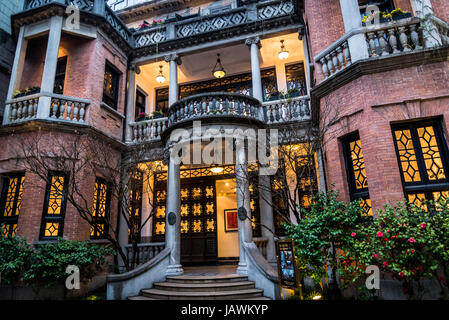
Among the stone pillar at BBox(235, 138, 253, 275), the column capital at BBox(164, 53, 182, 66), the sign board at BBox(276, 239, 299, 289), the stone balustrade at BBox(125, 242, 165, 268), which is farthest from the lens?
the column capital at BBox(164, 53, 182, 66)

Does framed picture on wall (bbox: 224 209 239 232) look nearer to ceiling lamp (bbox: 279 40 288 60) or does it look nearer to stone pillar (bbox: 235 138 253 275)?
stone pillar (bbox: 235 138 253 275)

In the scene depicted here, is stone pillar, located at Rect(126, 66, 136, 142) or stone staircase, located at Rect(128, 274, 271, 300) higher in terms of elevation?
stone pillar, located at Rect(126, 66, 136, 142)

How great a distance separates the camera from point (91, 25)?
1062 centimetres

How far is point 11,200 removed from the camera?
9.26 m

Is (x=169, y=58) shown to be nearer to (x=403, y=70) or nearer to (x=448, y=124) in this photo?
(x=403, y=70)

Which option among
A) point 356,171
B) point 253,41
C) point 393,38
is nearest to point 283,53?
point 253,41

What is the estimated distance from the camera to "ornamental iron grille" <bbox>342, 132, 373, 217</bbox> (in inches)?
263

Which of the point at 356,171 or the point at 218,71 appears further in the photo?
the point at 218,71

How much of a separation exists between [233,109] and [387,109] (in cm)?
447

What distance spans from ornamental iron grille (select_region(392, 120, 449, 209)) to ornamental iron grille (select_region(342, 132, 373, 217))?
32.6 inches

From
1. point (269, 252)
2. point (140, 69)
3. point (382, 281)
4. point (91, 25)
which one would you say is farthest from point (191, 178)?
point (382, 281)

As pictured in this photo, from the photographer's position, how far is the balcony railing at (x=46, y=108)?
9.27 meters

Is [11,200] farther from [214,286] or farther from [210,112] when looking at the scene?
[214,286]

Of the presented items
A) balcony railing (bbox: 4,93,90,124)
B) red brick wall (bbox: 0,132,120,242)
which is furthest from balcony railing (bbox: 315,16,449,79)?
red brick wall (bbox: 0,132,120,242)
